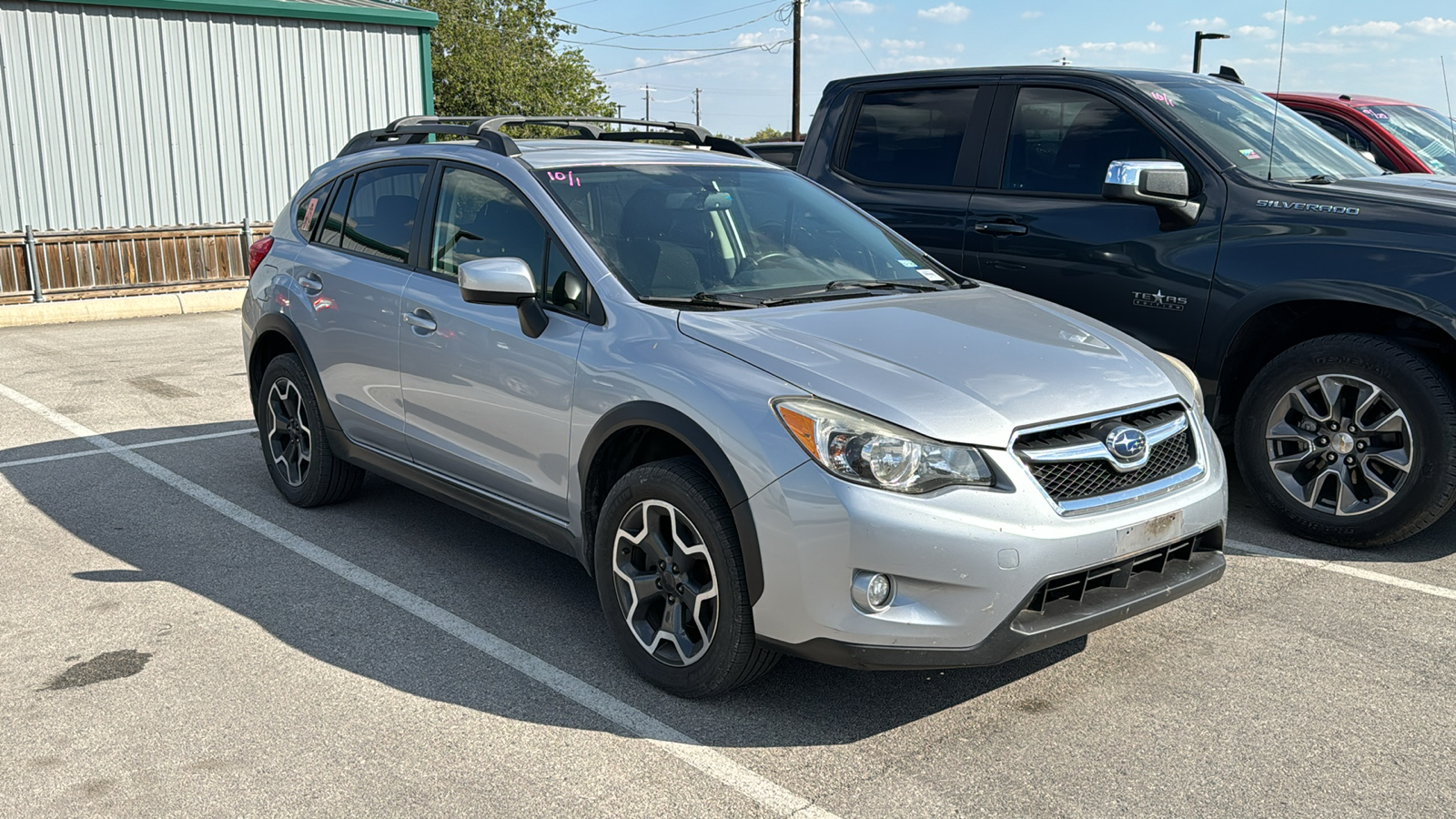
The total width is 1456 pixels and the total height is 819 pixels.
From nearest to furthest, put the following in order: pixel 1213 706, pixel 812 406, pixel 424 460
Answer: pixel 812 406
pixel 1213 706
pixel 424 460

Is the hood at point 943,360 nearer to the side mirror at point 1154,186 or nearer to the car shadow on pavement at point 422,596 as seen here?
the car shadow on pavement at point 422,596

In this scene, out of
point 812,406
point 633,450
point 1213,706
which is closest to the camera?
point 812,406

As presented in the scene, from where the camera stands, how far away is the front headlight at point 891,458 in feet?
11.1

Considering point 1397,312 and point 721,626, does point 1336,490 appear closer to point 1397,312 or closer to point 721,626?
point 1397,312

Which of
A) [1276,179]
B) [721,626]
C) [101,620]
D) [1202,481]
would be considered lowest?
[101,620]

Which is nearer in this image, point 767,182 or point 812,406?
point 812,406

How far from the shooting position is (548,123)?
5.68 meters

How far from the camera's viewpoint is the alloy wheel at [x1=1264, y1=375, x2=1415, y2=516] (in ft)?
16.8

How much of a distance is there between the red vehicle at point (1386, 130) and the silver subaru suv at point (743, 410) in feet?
16.2

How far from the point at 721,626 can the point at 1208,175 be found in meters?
3.42

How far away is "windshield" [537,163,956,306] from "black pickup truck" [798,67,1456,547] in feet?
4.06

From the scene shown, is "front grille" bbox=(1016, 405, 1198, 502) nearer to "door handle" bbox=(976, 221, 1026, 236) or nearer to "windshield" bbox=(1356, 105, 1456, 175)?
"door handle" bbox=(976, 221, 1026, 236)

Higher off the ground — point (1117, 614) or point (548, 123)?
point (548, 123)

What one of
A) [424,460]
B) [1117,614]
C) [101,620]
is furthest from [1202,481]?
[101,620]
